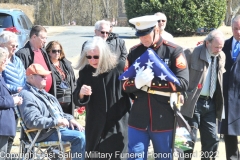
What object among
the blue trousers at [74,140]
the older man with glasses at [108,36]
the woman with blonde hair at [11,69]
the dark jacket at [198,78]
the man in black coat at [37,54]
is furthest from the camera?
the older man with glasses at [108,36]

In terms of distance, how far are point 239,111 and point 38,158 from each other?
2691mm

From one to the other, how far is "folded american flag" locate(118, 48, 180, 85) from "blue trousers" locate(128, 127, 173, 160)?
538 millimetres

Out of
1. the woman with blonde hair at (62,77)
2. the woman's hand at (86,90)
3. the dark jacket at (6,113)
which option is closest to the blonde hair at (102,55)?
the woman's hand at (86,90)

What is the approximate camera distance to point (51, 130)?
5750 mm

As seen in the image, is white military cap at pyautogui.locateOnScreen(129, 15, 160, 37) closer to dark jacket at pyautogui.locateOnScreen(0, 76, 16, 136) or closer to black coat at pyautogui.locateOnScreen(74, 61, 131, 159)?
black coat at pyautogui.locateOnScreen(74, 61, 131, 159)

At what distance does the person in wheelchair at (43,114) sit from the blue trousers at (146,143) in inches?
43.3

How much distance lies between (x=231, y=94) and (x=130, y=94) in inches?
74.3

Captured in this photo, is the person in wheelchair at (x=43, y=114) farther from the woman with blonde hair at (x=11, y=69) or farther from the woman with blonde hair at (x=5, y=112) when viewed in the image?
the woman with blonde hair at (x=11, y=69)

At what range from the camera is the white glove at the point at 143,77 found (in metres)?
4.58

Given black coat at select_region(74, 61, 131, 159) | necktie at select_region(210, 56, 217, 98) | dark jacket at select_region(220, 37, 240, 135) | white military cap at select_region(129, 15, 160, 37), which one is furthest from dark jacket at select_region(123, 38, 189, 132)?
dark jacket at select_region(220, 37, 240, 135)

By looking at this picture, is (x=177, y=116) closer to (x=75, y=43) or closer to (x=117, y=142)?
(x=117, y=142)

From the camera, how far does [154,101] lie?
4.73 metres

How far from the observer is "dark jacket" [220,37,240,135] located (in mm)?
6422

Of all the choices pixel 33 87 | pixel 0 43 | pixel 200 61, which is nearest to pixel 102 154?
pixel 33 87
